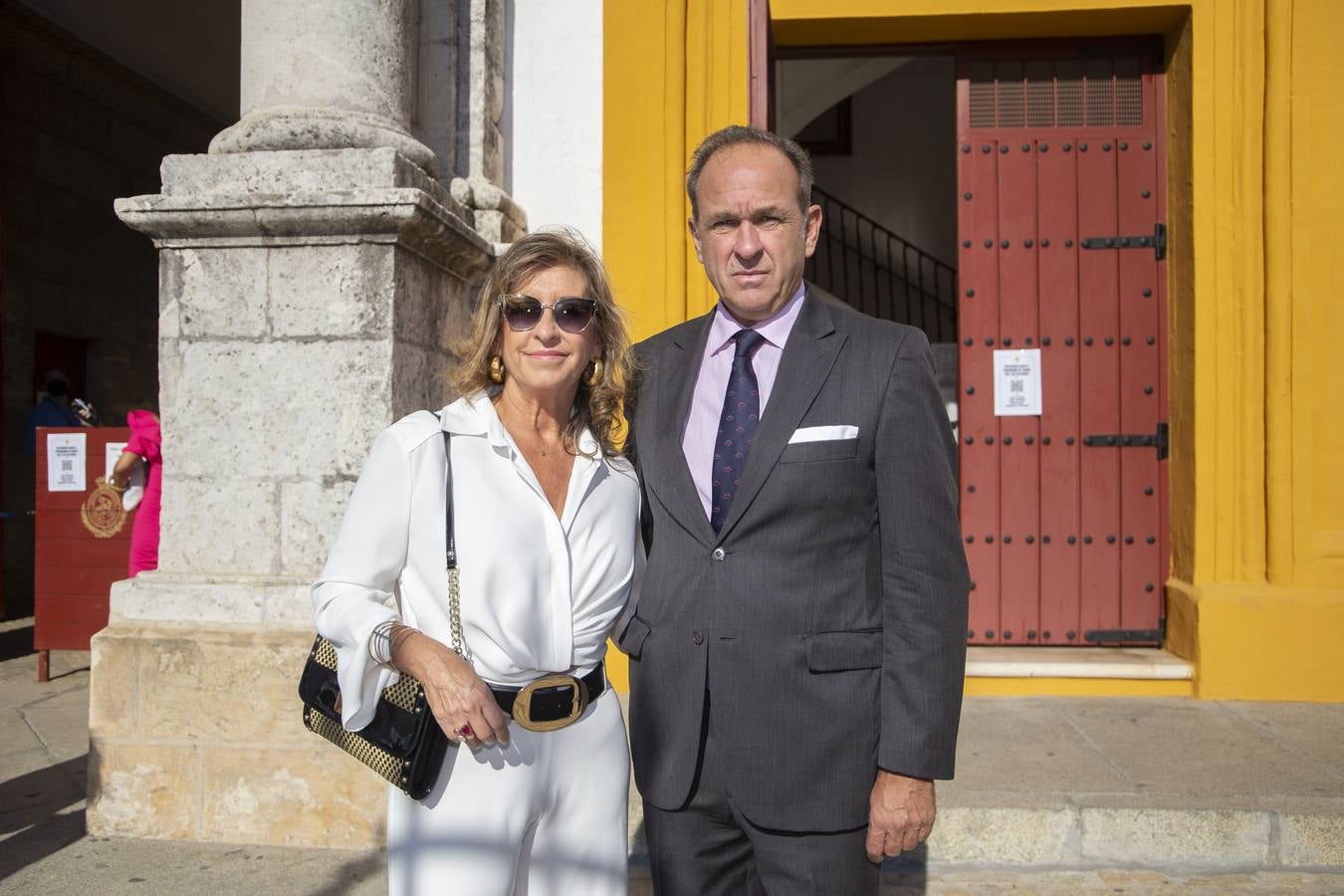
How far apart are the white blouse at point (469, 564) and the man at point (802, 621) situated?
7.4 inches

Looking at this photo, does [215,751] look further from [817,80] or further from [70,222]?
[70,222]

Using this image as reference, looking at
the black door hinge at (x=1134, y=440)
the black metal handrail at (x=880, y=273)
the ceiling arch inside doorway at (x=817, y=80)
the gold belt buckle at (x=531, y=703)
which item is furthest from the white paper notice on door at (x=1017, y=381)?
the black metal handrail at (x=880, y=273)

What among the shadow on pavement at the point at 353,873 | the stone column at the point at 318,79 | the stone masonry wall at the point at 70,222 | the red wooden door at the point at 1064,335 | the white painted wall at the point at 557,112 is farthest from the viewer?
the stone masonry wall at the point at 70,222

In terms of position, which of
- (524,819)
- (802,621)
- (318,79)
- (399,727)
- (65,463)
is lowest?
(524,819)

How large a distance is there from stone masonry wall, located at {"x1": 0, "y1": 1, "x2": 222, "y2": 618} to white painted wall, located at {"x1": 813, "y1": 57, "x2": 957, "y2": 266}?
24.0 feet

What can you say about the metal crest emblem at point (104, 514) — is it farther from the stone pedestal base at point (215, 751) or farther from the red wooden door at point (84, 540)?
the stone pedestal base at point (215, 751)

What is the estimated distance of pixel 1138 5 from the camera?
14.1ft

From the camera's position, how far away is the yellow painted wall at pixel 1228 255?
4.16 meters

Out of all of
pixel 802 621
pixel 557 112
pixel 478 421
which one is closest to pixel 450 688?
pixel 478 421

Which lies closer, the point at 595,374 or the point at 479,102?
the point at 595,374

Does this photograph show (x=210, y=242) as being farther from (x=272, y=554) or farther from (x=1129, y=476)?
(x=1129, y=476)

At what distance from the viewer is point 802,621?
5.70ft

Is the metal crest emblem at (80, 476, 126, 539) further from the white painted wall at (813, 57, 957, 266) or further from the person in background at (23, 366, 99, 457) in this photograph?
the white painted wall at (813, 57, 957, 266)

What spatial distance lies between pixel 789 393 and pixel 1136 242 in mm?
3575
